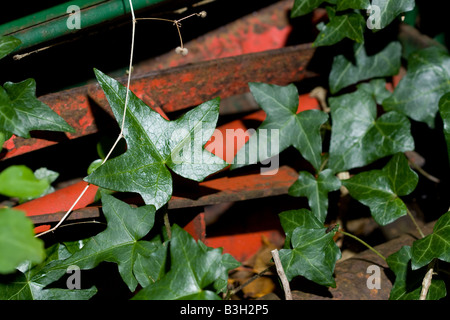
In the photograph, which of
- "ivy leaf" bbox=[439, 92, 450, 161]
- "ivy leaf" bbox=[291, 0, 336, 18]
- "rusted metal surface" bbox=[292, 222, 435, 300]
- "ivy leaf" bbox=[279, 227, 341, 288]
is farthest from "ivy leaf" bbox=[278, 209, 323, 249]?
"ivy leaf" bbox=[291, 0, 336, 18]

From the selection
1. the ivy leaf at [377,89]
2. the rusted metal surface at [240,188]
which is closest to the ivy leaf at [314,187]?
the rusted metal surface at [240,188]

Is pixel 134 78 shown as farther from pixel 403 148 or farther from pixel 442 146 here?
pixel 442 146

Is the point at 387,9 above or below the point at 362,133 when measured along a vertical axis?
above

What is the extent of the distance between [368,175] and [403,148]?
0.15 m

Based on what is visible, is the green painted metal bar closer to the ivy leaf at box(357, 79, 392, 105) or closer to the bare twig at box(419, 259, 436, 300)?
the ivy leaf at box(357, 79, 392, 105)

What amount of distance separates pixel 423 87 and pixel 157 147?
919 millimetres

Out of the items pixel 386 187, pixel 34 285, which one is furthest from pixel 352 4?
pixel 34 285

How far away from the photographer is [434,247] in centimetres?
104

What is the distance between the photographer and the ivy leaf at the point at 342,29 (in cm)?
128

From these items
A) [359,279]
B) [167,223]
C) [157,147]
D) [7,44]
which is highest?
[7,44]

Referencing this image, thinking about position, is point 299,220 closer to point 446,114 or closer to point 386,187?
point 386,187

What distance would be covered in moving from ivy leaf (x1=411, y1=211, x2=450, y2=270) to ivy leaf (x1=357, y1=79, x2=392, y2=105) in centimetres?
55

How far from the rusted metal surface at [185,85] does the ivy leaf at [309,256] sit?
1.76ft

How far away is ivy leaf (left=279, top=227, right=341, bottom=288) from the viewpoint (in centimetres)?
106
